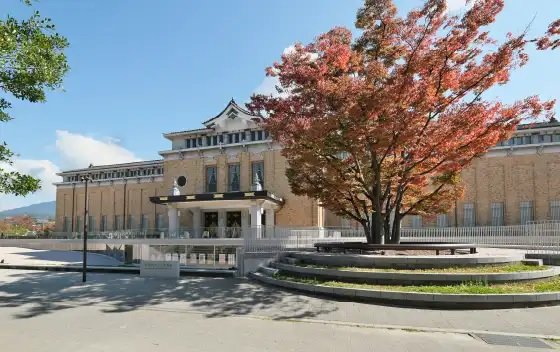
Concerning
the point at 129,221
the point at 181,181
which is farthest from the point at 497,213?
the point at 129,221

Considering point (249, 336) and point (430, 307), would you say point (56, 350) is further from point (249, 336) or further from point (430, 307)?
point (430, 307)

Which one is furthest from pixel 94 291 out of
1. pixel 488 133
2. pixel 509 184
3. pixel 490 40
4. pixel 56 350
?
pixel 509 184

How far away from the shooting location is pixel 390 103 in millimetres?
13203

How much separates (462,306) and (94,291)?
11.4m

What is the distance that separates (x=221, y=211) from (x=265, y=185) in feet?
15.7

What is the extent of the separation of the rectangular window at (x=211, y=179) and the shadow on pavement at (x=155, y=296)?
76.9 feet

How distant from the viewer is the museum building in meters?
33.8

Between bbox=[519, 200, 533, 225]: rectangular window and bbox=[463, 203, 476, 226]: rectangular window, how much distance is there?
360cm

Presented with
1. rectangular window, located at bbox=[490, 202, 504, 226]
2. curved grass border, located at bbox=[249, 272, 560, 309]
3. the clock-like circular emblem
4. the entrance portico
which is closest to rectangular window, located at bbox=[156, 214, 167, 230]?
the clock-like circular emblem

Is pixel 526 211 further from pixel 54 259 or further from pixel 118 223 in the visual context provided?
pixel 118 223

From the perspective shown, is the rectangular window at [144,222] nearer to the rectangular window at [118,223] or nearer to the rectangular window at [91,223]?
the rectangular window at [118,223]

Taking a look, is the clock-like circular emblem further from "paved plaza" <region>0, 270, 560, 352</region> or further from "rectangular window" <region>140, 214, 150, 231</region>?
"paved plaza" <region>0, 270, 560, 352</region>

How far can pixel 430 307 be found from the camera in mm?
10336

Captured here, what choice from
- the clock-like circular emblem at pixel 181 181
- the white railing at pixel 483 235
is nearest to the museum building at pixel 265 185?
the clock-like circular emblem at pixel 181 181
